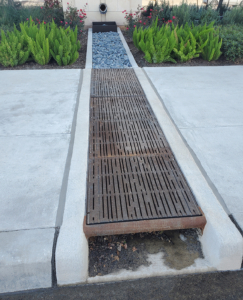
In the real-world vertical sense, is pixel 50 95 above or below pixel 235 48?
below

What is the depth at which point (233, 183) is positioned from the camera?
2496 mm

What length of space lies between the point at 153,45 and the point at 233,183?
14.3 ft

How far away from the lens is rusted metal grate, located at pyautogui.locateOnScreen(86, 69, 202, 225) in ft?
7.14

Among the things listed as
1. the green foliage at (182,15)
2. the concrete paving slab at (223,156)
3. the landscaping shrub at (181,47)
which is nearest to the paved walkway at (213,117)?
the concrete paving slab at (223,156)

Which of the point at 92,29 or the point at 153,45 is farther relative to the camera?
the point at 92,29

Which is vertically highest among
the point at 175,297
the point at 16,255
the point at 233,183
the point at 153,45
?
the point at 153,45

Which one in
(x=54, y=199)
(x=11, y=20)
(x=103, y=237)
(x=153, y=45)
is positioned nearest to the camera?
(x=103, y=237)

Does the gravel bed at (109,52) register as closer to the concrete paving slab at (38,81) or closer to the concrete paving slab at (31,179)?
the concrete paving slab at (38,81)

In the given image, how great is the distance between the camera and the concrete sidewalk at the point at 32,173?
1805 mm

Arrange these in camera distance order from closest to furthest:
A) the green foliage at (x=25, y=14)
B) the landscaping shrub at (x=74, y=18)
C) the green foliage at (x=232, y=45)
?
1. the green foliage at (x=232, y=45)
2. the green foliage at (x=25, y=14)
3. the landscaping shrub at (x=74, y=18)

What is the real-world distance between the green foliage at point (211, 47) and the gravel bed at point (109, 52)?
1832mm

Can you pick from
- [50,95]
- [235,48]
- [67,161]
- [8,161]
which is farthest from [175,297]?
[235,48]

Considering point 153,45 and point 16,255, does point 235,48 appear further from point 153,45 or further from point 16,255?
point 16,255

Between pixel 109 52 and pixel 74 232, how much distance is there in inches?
238
